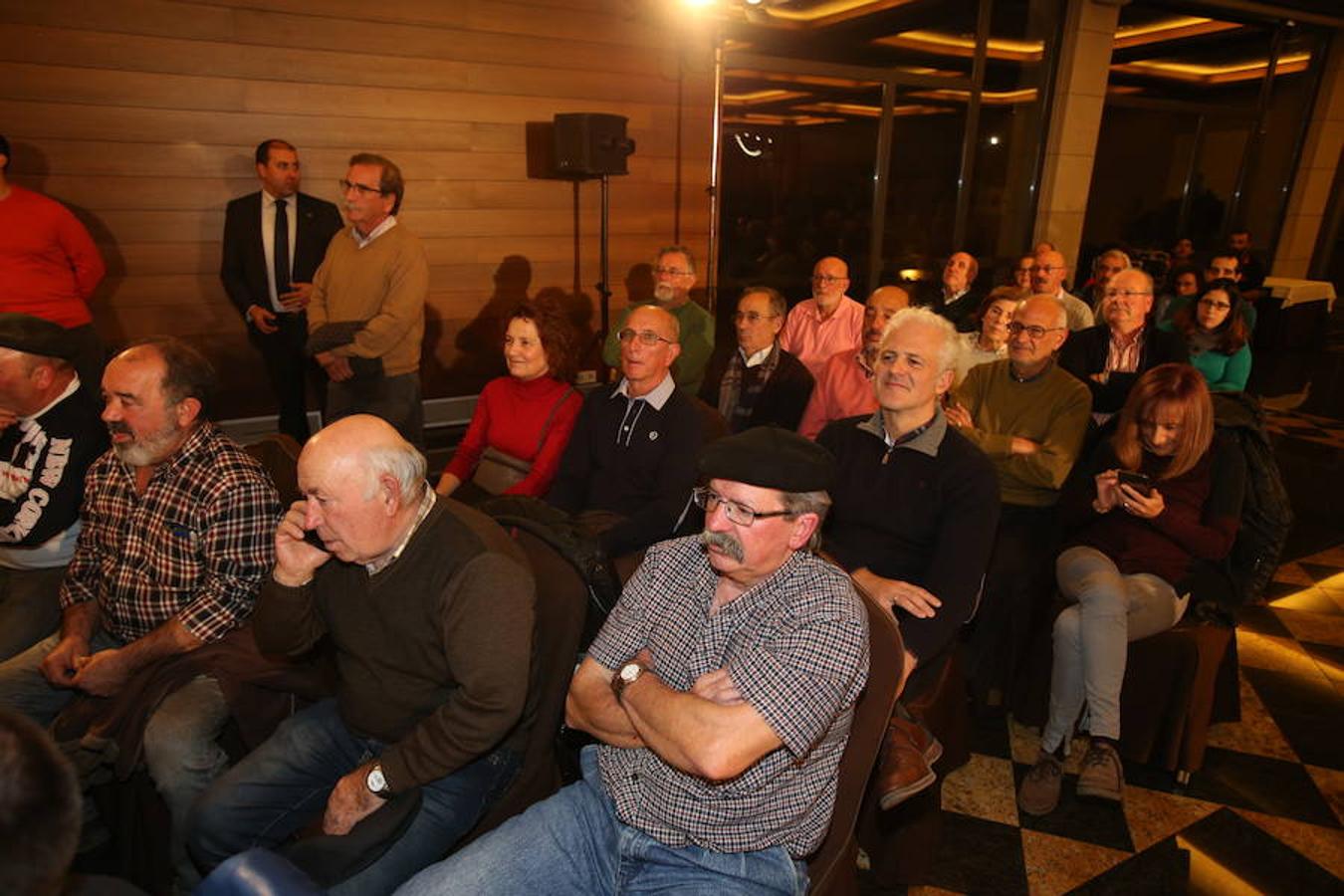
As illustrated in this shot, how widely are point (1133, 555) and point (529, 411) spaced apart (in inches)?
81.6

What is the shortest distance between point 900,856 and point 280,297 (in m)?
4.06

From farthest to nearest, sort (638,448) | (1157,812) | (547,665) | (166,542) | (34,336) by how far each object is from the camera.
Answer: (638,448) → (1157,812) → (34,336) → (166,542) → (547,665)

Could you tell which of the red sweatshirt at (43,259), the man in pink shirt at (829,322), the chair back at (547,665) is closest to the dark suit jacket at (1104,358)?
the man in pink shirt at (829,322)

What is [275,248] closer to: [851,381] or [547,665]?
[851,381]

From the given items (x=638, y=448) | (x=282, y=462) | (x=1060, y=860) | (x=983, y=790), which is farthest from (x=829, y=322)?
(x=282, y=462)

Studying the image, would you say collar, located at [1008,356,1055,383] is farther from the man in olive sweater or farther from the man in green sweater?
the man in olive sweater

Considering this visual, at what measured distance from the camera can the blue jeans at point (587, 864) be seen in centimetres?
146

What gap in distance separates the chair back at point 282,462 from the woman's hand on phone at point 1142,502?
95.9 inches

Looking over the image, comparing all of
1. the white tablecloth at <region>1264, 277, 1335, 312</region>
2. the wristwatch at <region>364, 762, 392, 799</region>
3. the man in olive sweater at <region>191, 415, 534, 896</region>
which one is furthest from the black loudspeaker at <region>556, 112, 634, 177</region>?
the white tablecloth at <region>1264, 277, 1335, 312</region>

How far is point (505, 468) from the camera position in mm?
2967

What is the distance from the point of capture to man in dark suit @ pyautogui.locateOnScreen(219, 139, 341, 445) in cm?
439

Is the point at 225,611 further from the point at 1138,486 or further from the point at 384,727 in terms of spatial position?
the point at 1138,486

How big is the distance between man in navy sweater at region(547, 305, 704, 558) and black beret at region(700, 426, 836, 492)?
1030 millimetres

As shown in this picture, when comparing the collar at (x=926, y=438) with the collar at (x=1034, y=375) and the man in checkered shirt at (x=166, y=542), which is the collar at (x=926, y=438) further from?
the man in checkered shirt at (x=166, y=542)
